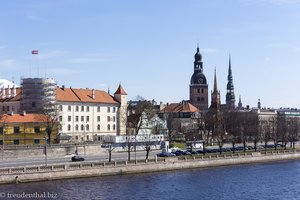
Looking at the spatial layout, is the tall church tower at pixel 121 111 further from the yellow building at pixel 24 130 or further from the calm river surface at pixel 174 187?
the calm river surface at pixel 174 187

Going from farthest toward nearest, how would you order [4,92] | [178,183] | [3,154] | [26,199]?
[4,92] < [3,154] < [178,183] < [26,199]

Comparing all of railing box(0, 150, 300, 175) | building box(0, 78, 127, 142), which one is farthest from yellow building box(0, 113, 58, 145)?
railing box(0, 150, 300, 175)

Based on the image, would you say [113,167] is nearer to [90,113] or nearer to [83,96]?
[90,113]

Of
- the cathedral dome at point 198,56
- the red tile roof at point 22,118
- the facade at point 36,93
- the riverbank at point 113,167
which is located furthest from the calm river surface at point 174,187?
the cathedral dome at point 198,56

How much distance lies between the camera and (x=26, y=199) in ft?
165

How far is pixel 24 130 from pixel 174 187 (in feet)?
162

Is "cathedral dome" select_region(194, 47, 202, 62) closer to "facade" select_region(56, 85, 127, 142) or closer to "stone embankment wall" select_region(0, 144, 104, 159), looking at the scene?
"facade" select_region(56, 85, 127, 142)

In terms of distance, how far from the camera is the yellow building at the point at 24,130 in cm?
10206

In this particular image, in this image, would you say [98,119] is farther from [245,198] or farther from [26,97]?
[245,198]

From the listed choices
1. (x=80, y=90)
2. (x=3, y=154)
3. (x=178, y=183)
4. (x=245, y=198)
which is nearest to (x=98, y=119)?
(x=80, y=90)

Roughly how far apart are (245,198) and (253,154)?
1644 inches

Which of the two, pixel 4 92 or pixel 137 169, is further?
pixel 4 92

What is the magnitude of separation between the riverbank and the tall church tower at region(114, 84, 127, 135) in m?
47.5

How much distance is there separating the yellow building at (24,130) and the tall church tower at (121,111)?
34.6 m
